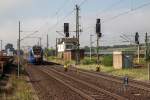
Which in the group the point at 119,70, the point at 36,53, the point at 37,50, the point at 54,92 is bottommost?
the point at 54,92

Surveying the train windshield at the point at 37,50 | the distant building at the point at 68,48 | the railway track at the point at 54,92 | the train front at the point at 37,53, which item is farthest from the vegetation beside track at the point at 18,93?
the distant building at the point at 68,48

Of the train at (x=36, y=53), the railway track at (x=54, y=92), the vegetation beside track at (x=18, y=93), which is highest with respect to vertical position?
the train at (x=36, y=53)

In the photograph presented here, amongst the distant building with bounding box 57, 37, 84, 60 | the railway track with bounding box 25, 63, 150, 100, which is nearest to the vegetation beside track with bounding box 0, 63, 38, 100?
the railway track with bounding box 25, 63, 150, 100

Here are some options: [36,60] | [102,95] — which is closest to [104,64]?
[36,60]

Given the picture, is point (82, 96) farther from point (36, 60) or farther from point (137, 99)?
point (36, 60)

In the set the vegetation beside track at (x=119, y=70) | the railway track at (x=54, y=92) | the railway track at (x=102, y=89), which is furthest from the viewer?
the vegetation beside track at (x=119, y=70)

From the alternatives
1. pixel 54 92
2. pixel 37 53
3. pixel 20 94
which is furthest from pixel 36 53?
pixel 20 94

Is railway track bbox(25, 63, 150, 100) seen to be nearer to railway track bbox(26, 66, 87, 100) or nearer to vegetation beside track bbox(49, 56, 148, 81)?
railway track bbox(26, 66, 87, 100)

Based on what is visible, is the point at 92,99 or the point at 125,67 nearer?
the point at 92,99

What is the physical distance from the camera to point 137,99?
2086 centimetres

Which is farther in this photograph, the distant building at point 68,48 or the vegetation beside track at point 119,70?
the distant building at point 68,48

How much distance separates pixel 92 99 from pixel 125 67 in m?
33.8

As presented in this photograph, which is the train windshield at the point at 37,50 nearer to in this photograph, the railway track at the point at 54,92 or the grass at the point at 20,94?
the railway track at the point at 54,92

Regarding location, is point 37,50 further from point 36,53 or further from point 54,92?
point 54,92
